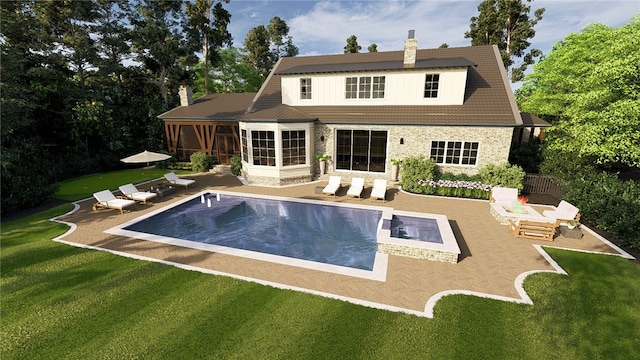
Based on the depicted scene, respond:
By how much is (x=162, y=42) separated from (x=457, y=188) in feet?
120

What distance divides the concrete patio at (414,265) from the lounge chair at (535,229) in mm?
304

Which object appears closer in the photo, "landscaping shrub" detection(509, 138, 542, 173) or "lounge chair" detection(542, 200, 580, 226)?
"lounge chair" detection(542, 200, 580, 226)

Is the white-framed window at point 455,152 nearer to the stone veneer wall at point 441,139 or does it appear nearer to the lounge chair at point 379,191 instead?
the stone veneer wall at point 441,139

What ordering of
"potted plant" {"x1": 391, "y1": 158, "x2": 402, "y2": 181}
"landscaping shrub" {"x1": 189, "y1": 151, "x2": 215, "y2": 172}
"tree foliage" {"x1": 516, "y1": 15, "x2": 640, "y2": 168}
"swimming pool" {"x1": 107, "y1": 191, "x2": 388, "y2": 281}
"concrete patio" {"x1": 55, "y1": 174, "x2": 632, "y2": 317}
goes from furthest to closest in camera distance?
"landscaping shrub" {"x1": 189, "y1": 151, "x2": 215, "y2": 172}, "potted plant" {"x1": 391, "y1": 158, "x2": 402, "y2": 181}, "tree foliage" {"x1": 516, "y1": 15, "x2": 640, "y2": 168}, "swimming pool" {"x1": 107, "y1": 191, "x2": 388, "y2": 281}, "concrete patio" {"x1": 55, "y1": 174, "x2": 632, "y2": 317}

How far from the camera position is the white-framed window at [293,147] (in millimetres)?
19031

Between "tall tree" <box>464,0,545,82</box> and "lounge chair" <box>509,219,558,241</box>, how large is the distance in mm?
35902

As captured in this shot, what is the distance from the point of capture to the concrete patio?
26.0ft

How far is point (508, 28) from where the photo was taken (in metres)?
37.3

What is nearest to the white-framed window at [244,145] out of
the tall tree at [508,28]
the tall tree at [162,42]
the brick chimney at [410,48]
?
the brick chimney at [410,48]

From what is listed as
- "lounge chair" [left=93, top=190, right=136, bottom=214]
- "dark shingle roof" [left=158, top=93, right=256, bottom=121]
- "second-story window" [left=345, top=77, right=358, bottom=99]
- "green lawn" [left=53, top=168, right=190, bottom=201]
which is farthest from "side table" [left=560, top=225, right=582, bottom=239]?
"green lawn" [left=53, top=168, right=190, bottom=201]

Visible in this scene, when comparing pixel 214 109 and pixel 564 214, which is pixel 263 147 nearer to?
pixel 214 109

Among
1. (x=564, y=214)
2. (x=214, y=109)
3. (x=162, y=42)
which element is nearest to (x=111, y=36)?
(x=162, y=42)

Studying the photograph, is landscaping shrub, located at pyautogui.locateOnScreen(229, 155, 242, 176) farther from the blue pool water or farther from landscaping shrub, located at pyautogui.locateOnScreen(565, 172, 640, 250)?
landscaping shrub, located at pyautogui.locateOnScreen(565, 172, 640, 250)

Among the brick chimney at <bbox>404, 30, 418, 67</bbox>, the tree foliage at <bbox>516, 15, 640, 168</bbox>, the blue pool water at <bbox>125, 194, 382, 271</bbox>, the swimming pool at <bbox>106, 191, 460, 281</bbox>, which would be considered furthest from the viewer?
the brick chimney at <bbox>404, 30, 418, 67</bbox>
